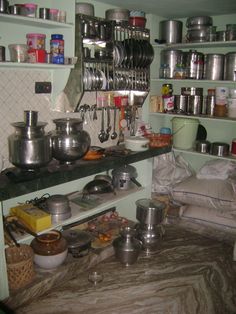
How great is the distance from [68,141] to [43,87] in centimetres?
50

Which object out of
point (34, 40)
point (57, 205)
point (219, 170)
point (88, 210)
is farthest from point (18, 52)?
point (219, 170)

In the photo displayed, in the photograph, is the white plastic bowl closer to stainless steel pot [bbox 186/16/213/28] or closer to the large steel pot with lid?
the large steel pot with lid

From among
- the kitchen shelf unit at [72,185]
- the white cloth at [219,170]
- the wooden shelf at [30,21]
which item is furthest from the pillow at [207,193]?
the wooden shelf at [30,21]

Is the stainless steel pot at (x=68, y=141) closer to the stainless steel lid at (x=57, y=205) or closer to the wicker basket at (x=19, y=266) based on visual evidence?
the stainless steel lid at (x=57, y=205)

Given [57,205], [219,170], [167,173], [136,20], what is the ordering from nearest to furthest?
[57,205] < [136,20] < [219,170] < [167,173]

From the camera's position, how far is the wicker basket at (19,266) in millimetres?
2076

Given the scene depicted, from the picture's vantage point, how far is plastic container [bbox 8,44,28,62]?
6.59 ft

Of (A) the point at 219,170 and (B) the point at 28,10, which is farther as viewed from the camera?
(A) the point at 219,170

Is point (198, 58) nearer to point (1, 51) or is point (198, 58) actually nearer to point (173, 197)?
point (173, 197)

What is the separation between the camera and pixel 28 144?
2020mm

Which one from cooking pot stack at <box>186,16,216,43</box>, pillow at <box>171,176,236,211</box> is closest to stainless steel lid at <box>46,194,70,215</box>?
pillow at <box>171,176,236,211</box>

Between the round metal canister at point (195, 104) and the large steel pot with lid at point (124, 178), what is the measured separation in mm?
831

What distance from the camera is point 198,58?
9.89ft

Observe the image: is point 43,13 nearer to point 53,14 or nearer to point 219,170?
point 53,14
